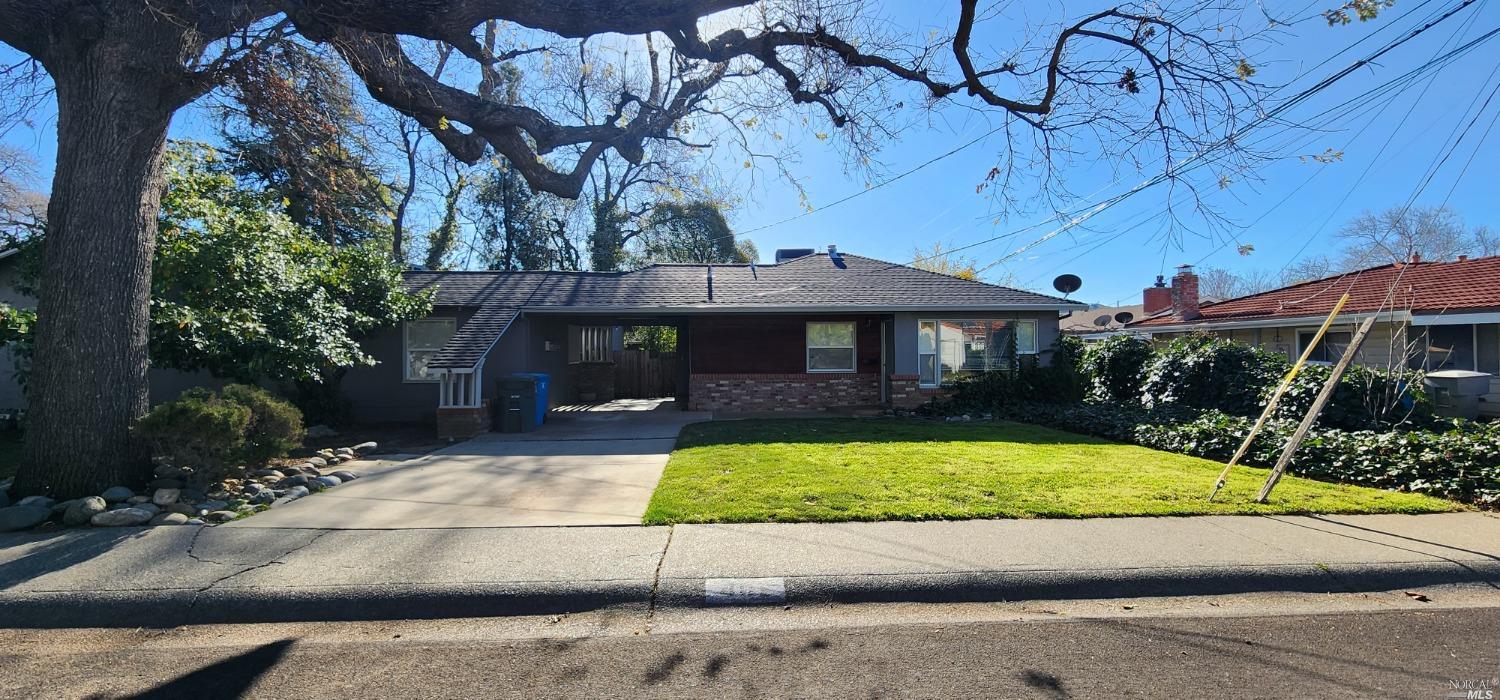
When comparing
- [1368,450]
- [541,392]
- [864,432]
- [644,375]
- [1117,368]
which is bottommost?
[864,432]

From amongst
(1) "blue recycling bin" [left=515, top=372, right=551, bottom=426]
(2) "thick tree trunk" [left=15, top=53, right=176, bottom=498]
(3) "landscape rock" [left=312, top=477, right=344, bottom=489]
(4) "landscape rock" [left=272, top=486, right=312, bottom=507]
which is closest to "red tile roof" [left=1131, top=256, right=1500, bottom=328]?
(1) "blue recycling bin" [left=515, top=372, right=551, bottom=426]

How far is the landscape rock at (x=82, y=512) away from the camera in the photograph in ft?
17.6

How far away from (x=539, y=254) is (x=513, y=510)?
26.9 meters

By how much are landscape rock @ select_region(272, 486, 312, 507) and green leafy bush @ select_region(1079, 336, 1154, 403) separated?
46.8 feet

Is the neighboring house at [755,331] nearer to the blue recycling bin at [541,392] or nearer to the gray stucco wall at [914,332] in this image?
the gray stucco wall at [914,332]

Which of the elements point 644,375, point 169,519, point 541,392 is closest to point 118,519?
point 169,519

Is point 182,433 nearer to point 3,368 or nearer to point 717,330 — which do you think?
point 717,330

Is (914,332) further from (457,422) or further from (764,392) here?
(457,422)

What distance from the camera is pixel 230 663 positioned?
3348 millimetres

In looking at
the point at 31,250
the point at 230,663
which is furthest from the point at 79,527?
the point at 31,250

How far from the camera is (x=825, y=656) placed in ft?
11.1

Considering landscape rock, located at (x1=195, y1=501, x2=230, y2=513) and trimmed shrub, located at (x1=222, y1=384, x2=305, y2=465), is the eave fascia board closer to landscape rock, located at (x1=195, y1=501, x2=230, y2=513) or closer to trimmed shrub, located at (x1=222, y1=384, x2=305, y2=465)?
trimmed shrub, located at (x1=222, y1=384, x2=305, y2=465)

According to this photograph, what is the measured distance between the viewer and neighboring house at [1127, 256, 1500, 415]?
1341cm

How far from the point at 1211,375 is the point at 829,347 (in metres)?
7.47
